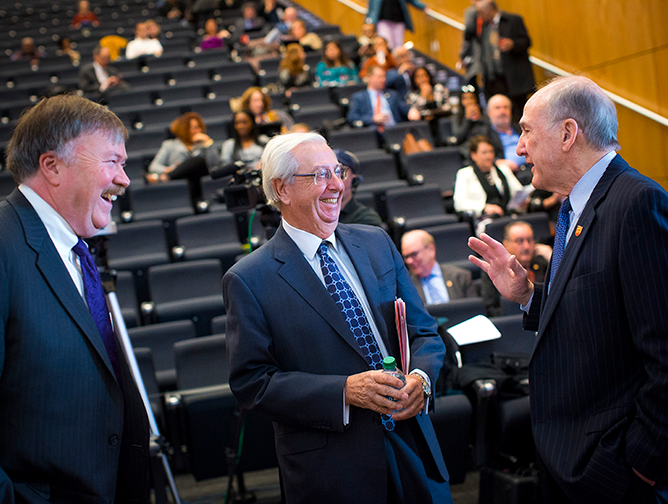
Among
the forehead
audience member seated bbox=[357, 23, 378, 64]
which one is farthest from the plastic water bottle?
audience member seated bbox=[357, 23, 378, 64]

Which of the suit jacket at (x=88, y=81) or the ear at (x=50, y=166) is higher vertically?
the suit jacket at (x=88, y=81)

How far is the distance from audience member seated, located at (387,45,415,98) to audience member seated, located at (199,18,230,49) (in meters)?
3.02

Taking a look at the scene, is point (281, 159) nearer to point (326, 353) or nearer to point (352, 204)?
point (326, 353)

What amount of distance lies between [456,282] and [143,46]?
22.1 ft

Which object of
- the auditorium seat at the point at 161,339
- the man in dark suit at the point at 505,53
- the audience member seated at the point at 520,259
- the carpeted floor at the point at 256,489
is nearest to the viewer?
the carpeted floor at the point at 256,489

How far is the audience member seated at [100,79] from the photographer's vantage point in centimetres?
715

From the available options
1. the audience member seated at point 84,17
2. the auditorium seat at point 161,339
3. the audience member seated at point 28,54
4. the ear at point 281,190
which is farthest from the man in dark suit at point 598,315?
the audience member seated at point 84,17

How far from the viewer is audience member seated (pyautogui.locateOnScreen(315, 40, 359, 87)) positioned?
7.36 metres

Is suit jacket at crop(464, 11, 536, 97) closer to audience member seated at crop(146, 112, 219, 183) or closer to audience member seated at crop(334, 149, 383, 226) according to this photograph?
audience member seated at crop(146, 112, 219, 183)

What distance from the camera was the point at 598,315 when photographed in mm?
1364

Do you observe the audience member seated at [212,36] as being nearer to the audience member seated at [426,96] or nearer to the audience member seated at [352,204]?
the audience member seated at [426,96]

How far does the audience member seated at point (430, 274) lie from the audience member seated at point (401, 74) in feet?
11.6

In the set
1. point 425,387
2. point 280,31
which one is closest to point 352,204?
point 425,387

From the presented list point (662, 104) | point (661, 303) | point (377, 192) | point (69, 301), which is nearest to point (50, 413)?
point (69, 301)
